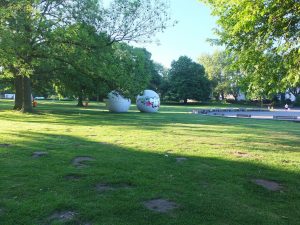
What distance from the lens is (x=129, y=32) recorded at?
26828mm

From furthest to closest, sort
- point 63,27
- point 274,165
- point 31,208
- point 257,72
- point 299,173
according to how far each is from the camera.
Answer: point 63,27
point 257,72
point 274,165
point 299,173
point 31,208

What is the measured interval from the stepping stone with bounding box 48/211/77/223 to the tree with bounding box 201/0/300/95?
547 centimetres

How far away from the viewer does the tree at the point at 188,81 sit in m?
81.3

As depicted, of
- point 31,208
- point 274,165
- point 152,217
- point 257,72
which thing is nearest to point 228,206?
point 152,217

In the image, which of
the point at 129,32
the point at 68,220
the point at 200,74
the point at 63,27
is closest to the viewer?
the point at 68,220

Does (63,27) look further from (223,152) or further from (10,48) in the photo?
(223,152)

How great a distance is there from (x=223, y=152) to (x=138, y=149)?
2629mm

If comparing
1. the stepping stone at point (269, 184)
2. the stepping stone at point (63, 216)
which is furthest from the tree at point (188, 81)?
the stepping stone at point (63, 216)

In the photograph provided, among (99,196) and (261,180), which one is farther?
(261,180)

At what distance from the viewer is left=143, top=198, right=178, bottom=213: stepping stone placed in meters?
5.36

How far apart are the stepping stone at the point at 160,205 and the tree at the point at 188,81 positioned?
75.7m

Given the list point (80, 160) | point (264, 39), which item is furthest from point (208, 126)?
point (80, 160)

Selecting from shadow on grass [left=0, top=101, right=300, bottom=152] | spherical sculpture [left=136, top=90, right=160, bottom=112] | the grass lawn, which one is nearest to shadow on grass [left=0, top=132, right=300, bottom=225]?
the grass lawn

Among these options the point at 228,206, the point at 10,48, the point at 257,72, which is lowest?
the point at 228,206
